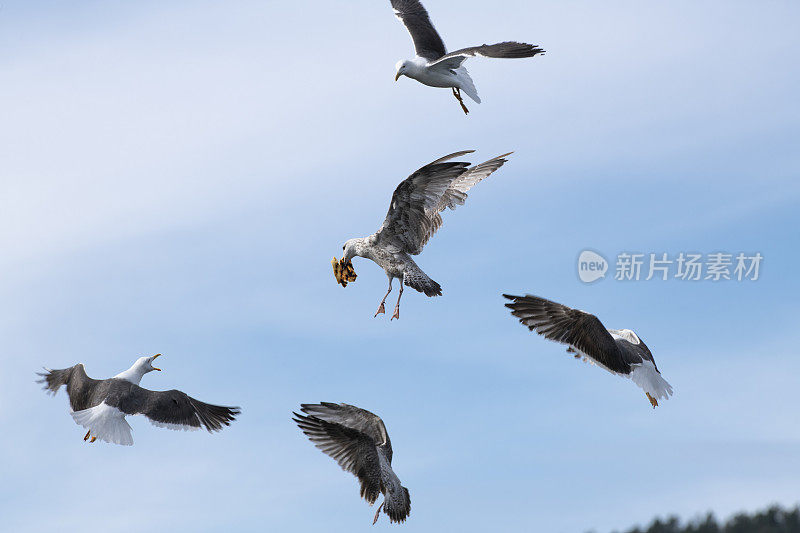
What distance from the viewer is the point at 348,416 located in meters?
14.4

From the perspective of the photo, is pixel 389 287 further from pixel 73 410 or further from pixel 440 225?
pixel 73 410

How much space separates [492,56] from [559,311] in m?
4.12

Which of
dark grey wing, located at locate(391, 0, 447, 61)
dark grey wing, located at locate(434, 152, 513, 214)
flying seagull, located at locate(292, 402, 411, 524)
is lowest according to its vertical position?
flying seagull, located at locate(292, 402, 411, 524)

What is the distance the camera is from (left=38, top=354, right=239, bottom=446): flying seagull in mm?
15406

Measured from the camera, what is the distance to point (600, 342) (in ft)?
47.6

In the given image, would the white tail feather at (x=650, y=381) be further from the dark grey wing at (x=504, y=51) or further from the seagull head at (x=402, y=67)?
the seagull head at (x=402, y=67)

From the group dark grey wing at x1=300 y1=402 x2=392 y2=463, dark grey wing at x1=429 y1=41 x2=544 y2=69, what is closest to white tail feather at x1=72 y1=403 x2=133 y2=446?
dark grey wing at x1=300 y1=402 x2=392 y2=463

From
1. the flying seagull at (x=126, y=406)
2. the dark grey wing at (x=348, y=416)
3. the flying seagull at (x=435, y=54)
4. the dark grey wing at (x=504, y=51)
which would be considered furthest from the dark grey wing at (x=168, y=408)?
the dark grey wing at (x=504, y=51)

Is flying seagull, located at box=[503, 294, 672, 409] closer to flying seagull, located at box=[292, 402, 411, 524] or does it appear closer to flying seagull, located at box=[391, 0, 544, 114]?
flying seagull, located at box=[292, 402, 411, 524]

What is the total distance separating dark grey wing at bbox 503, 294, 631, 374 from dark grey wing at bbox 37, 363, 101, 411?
7.33 m

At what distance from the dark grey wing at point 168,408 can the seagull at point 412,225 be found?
3.46 metres

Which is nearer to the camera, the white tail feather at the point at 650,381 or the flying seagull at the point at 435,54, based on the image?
the white tail feather at the point at 650,381

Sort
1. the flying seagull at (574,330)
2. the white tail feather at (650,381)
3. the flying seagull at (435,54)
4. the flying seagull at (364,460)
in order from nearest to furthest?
the flying seagull at (364,460)
the flying seagull at (574,330)
the white tail feather at (650,381)
the flying seagull at (435,54)

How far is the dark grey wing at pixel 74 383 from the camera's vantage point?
16312mm
